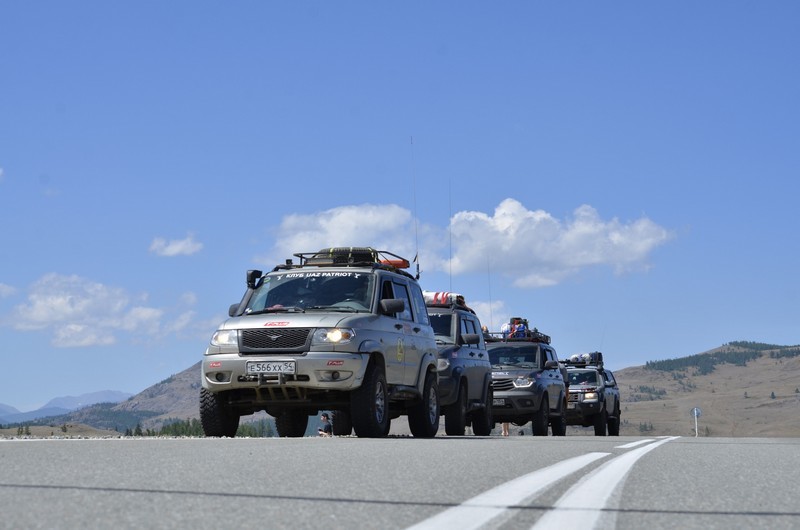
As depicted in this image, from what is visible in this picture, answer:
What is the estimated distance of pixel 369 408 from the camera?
46.6 ft

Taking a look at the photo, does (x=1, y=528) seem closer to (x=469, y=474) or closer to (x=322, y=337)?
(x=469, y=474)

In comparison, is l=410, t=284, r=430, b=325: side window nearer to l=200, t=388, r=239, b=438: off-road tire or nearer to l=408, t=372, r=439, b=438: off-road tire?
l=408, t=372, r=439, b=438: off-road tire

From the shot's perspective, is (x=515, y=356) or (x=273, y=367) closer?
(x=273, y=367)

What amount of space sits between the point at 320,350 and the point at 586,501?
826cm

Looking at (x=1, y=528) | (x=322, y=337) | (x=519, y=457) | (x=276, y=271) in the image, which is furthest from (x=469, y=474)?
(x=276, y=271)

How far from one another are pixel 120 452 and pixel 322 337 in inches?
207

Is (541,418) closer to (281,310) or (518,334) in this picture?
(518,334)

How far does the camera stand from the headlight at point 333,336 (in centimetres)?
1404

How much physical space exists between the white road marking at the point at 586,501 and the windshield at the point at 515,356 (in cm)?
1688

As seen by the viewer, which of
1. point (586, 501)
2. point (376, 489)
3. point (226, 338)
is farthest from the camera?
point (226, 338)

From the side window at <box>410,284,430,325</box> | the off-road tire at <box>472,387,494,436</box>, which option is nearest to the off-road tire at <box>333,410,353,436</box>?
the off-road tire at <box>472,387,494,436</box>

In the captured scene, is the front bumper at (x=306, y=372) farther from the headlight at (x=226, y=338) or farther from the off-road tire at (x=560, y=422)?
the off-road tire at (x=560, y=422)

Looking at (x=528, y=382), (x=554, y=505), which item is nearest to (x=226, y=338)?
(x=554, y=505)

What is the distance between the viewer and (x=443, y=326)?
2055cm
